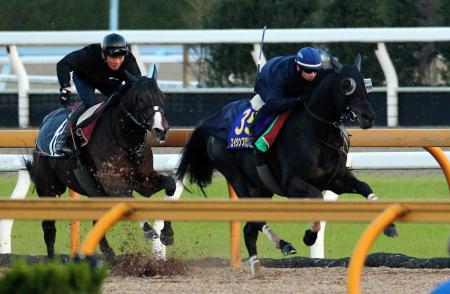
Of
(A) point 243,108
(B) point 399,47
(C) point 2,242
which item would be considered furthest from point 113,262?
(B) point 399,47

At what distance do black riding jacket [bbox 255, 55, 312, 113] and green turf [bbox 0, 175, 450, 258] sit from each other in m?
1.12

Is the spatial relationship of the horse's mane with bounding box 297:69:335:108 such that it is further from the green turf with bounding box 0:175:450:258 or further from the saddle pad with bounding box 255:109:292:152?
the green turf with bounding box 0:175:450:258

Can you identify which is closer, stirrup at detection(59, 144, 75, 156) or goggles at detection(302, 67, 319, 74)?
goggles at detection(302, 67, 319, 74)

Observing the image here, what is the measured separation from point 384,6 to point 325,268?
10969 millimetres

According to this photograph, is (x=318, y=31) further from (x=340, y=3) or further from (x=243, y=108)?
(x=243, y=108)

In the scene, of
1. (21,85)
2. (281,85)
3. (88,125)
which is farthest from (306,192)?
(21,85)

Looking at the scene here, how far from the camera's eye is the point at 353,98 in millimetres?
7898

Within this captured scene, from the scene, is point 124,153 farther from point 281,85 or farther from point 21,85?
point 21,85

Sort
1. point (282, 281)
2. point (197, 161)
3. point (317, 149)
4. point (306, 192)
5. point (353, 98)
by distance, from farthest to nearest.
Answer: point (197, 161)
point (317, 149)
point (306, 192)
point (353, 98)
point (282, 281)

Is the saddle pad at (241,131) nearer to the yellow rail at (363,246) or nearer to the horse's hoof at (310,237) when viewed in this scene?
the horse's hoof at (310,237)

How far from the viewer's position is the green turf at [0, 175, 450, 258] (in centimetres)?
916

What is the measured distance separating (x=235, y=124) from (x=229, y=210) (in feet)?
12.9

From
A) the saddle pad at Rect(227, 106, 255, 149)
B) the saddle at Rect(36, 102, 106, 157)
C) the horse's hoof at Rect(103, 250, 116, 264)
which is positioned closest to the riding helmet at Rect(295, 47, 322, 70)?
the saddle pad at Rect(227, 106, 255, 149)

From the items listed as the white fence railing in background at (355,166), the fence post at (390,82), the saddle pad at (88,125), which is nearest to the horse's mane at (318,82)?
the white fence railing in background at (355,166)
